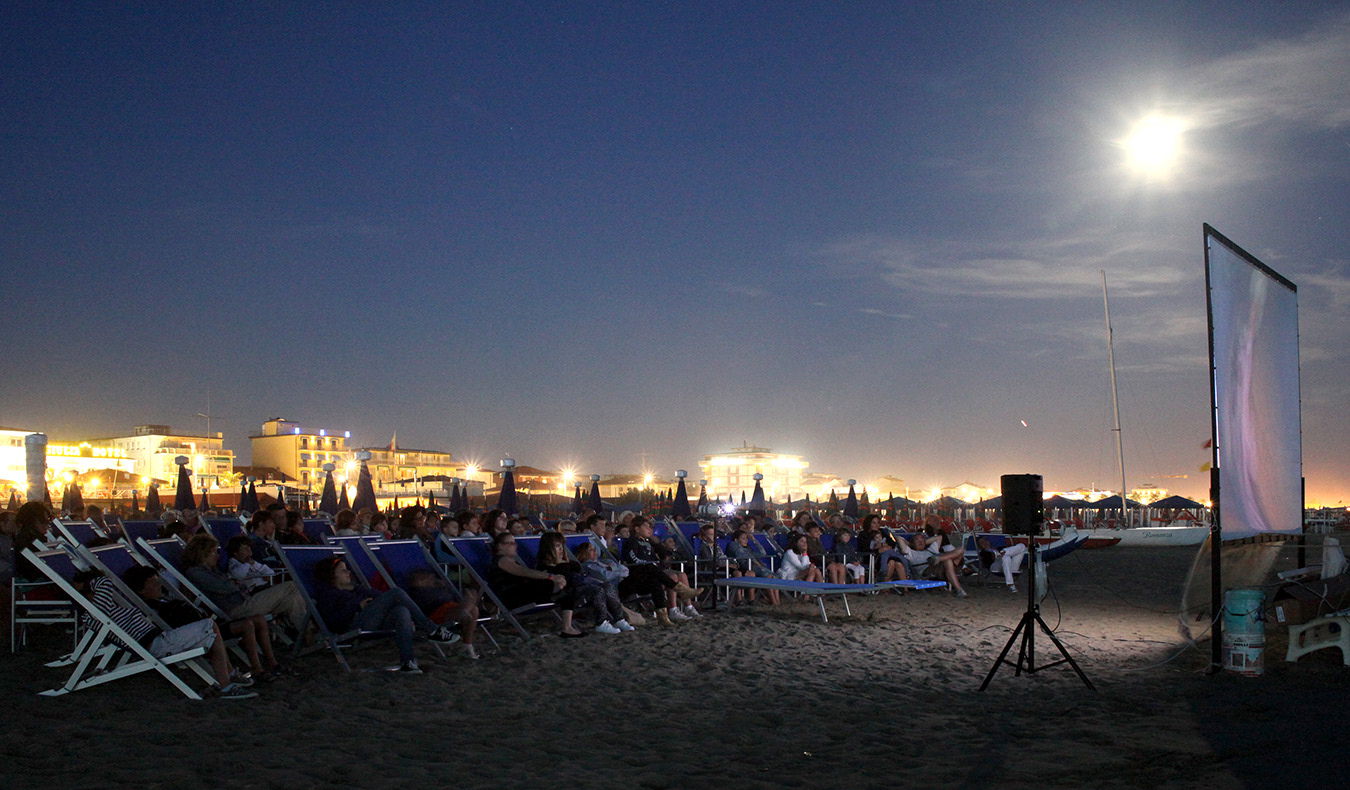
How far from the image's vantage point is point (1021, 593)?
12.0m

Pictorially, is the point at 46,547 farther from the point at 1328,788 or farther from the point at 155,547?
the point at 1328,788

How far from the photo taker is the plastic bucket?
19.8 feet

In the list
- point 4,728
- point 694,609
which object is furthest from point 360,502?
point 4,728

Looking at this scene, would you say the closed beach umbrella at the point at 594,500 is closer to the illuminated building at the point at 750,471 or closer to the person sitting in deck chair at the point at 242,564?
the person sitting in deck chair at the point at 242,564

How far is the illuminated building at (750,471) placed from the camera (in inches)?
3826

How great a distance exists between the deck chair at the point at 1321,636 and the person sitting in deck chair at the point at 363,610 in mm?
5759

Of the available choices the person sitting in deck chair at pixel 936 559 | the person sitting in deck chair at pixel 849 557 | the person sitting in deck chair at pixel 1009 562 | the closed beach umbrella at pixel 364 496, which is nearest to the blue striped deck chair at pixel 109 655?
the person sitting in deck chair at pixel 849 557

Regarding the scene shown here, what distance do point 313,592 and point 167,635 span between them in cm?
113

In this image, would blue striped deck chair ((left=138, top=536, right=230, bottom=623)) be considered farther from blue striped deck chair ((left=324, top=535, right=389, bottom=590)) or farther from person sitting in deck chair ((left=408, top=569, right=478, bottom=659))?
person sitting in deck chair ((left=408, top=569, right=478, bottom=659))

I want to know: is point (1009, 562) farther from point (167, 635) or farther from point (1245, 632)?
point (167, 635)

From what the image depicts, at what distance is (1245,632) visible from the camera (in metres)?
6.04

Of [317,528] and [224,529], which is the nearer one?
[317,528]

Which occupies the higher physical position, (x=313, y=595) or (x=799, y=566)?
(x=313, y=595)

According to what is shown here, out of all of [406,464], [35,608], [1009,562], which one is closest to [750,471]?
[406,464]
